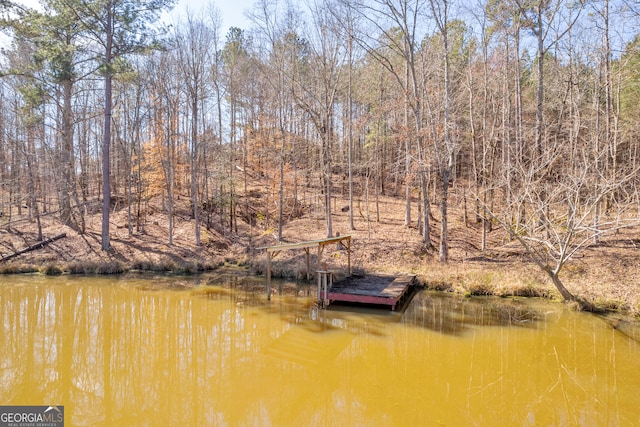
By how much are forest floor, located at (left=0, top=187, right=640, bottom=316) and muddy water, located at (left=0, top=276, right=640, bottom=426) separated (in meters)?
1.30

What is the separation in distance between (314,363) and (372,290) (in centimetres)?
432

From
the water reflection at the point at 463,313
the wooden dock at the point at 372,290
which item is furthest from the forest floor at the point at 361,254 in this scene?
the wooden dock at the point at 372,290

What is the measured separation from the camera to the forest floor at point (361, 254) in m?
11.2

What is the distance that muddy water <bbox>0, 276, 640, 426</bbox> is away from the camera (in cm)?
527

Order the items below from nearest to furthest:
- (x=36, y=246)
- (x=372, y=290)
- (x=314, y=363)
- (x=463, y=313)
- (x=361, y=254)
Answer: (x=314, y=363), (x=463, y=313), (x=372, y=290), (x=361, y=254), (x=36, y=246)

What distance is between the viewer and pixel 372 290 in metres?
10.9

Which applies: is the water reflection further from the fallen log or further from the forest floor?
the fallen log

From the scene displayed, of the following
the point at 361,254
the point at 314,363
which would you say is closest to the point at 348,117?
the point at 361,254

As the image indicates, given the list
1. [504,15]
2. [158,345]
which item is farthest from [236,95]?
[158,345]

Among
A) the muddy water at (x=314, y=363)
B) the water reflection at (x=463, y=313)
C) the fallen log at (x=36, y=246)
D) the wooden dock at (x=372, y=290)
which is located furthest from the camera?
the fallen log at (x=36, y=246)

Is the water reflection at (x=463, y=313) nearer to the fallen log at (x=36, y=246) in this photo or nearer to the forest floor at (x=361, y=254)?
the forest floor at (x=361, y=254)

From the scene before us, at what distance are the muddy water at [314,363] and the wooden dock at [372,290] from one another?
407 millimetres

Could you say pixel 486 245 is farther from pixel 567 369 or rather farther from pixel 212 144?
pixel 212 144

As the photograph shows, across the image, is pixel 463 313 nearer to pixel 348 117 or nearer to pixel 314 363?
pixel 314 363
